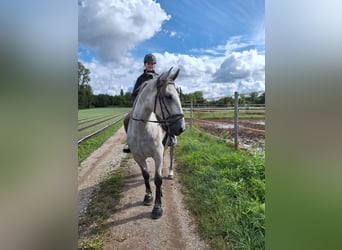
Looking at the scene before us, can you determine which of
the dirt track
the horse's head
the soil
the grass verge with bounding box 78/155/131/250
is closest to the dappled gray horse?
the horse's head

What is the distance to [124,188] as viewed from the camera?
9.71 ft

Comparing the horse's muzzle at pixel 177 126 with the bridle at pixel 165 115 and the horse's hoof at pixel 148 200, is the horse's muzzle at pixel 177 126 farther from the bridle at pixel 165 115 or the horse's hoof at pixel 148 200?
the horse's hoof at pixel 148 200

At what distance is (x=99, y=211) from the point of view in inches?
87.5

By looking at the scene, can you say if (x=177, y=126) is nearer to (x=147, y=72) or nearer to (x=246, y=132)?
(x=147, y=72)

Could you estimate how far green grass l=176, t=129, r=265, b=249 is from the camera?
5.37ft

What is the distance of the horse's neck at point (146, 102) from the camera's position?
205cm

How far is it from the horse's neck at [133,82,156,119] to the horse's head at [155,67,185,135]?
0.13 metres

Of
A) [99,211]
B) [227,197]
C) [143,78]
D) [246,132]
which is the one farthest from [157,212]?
[246,132]
